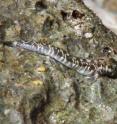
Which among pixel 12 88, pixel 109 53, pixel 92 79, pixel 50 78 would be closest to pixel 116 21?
pixel 109 53

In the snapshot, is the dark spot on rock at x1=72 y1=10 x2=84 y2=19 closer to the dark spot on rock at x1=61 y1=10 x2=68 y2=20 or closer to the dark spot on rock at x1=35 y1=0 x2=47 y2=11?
the dark spot on rock at x1=61 y1=10 x2=68 y2=20

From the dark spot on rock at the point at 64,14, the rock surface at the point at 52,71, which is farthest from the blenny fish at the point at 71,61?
the dark spot on rock at the point at 64,14

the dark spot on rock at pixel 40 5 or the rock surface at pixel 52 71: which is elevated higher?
the dark spot on rock at pixel 40 5

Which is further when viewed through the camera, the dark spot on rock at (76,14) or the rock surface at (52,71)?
the dark spot on rock at (76,14)

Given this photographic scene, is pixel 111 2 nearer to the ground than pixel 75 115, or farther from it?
farther from it

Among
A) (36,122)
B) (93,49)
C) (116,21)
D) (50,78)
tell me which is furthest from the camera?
(116,21)

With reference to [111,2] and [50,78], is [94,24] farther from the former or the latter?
[50,78]

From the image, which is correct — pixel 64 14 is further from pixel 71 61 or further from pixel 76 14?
pixel 71 61

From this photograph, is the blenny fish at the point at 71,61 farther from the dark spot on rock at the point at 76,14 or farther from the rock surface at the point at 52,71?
the dark spot on rock at the point at 76,14

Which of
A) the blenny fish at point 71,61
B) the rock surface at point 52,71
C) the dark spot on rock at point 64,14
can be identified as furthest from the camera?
the dark spot on rock at point 64,14

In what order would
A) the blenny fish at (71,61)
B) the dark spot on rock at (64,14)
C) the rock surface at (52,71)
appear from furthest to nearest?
the dark spot on rock at (64,14)
the blenny fish at (71,61)
the rock surface at (52,71)
